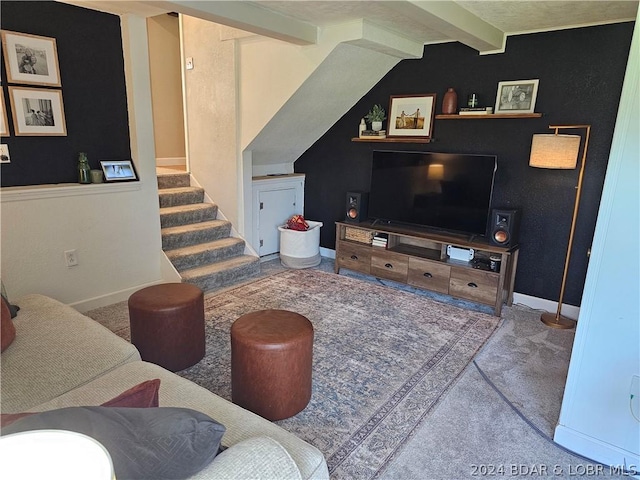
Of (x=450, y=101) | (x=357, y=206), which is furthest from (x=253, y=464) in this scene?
(x=450, y=101)

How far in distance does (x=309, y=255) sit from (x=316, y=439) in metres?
2.79

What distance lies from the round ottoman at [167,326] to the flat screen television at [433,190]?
7.49ft

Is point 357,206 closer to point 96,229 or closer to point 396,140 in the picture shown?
point 396,140

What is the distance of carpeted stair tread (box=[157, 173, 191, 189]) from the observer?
458 cm

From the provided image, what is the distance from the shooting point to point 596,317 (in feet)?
6.08

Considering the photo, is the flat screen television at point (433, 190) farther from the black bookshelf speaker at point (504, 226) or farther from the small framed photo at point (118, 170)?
the small framed photo at point (118, 170)

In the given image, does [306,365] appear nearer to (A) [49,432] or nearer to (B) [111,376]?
(B) [111,376]

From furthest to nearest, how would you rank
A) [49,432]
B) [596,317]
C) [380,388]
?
Result: [380,388] < [596,317] < [49,432]

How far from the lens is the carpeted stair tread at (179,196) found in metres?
4.37

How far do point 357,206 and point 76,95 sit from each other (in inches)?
105

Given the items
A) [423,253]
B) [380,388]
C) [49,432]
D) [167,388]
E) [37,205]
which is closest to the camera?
[49,432]

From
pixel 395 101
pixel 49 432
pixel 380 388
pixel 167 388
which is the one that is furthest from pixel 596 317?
pixel 395 101

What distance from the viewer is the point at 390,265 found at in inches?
162

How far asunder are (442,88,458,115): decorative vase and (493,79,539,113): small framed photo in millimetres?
352
